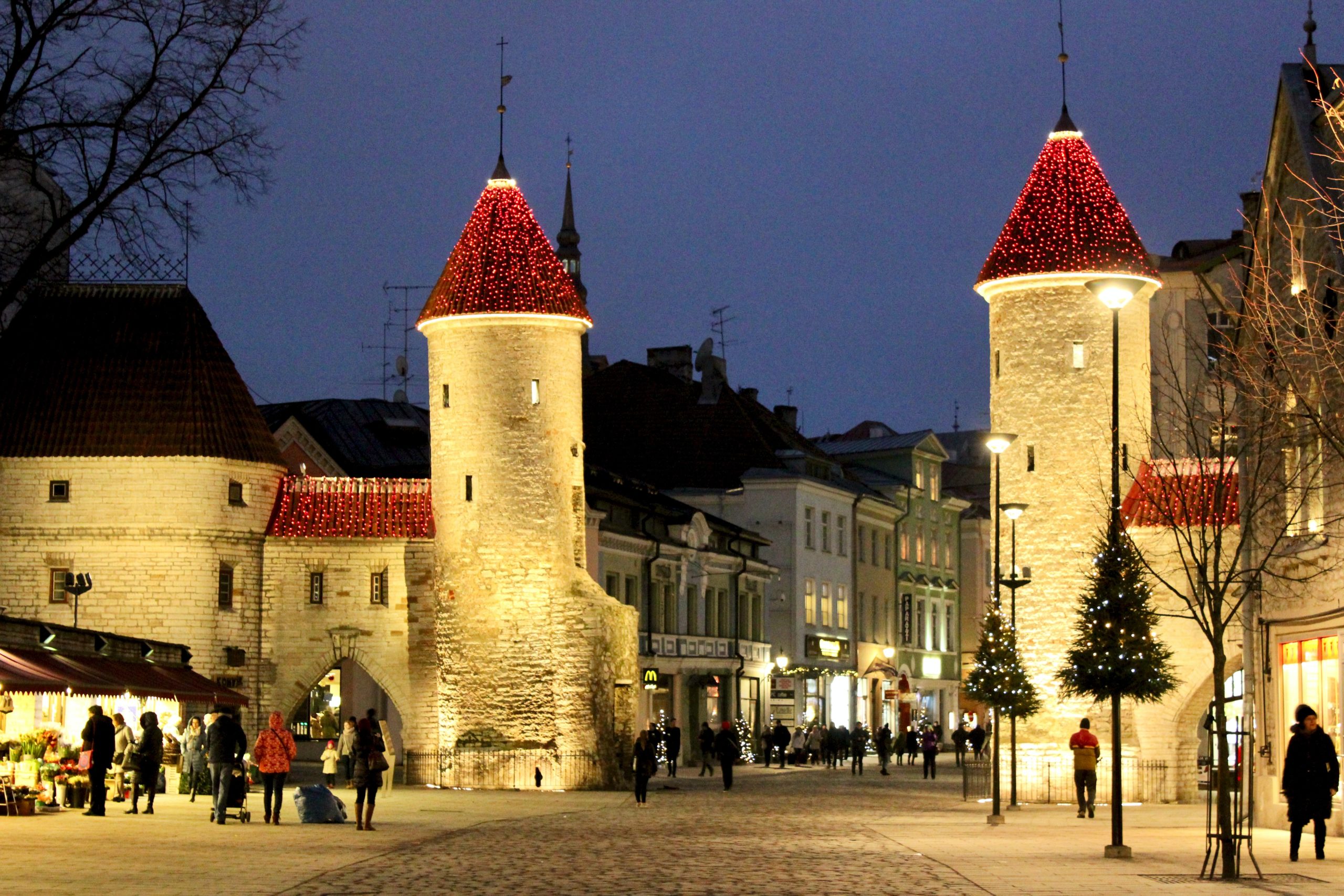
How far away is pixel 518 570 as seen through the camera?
140 feet

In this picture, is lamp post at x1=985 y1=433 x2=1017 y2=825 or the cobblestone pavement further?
lamp post at x1=985 y1=433 x2=1017 y2=825

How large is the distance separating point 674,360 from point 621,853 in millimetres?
59746

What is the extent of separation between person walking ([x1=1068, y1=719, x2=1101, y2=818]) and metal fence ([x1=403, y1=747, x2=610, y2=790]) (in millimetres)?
12345

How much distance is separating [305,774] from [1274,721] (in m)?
27.8

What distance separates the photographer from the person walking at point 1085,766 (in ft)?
108

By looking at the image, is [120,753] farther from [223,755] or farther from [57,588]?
[57,588]

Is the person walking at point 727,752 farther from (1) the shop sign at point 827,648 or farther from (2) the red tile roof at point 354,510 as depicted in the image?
(1) the shop sign at point 827,648

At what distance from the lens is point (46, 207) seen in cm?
4731

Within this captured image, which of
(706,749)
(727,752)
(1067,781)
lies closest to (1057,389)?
(1067,781)

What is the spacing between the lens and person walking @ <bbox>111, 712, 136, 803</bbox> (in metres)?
31.4

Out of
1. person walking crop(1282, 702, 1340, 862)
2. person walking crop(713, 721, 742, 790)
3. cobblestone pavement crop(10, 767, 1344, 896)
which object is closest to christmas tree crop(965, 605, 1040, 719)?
cobblestone pavement crop(10, 767, 1344, 896)

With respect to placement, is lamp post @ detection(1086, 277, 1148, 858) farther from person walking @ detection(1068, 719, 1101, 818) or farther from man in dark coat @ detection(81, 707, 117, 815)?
man in dark coat @ detection(81, 707, 117, 815)

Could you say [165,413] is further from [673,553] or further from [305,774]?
[673,553]

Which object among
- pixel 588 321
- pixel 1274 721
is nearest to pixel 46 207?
pixel 588 321
